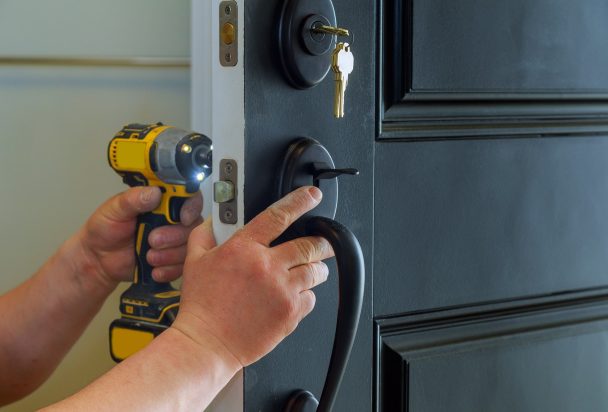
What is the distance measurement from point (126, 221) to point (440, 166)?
0.49m

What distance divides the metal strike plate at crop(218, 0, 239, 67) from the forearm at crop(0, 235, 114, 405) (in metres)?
0.52

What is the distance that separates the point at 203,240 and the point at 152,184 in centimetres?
42

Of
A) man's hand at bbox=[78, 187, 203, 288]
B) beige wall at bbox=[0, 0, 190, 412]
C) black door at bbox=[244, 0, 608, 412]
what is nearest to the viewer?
black door at bbox=[244, 0, 608, 412]

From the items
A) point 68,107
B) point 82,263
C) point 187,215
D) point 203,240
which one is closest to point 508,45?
point 203,240

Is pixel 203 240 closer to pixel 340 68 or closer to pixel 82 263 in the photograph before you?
pixel 340 68

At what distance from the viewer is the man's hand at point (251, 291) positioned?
670mm

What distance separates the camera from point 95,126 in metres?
1.51

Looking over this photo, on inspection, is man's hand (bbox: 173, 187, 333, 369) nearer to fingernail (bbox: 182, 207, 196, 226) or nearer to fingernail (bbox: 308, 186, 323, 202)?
fingernail (bbox: 308, 186, 323, 202)

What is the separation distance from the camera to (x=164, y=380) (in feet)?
2.15

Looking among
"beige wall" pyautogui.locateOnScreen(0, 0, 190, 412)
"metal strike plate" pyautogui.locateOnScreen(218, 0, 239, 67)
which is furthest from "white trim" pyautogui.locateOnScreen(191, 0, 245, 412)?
"beige wall" pyautogui.locateOnScreen(0, 0, 190, 412)

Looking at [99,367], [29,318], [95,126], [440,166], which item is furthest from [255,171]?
[99,367]

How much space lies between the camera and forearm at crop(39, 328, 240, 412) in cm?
65

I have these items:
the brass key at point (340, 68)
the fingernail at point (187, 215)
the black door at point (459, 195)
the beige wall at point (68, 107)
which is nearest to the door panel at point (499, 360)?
the black door at point (459, 195)

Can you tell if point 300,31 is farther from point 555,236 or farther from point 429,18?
point 555,236
